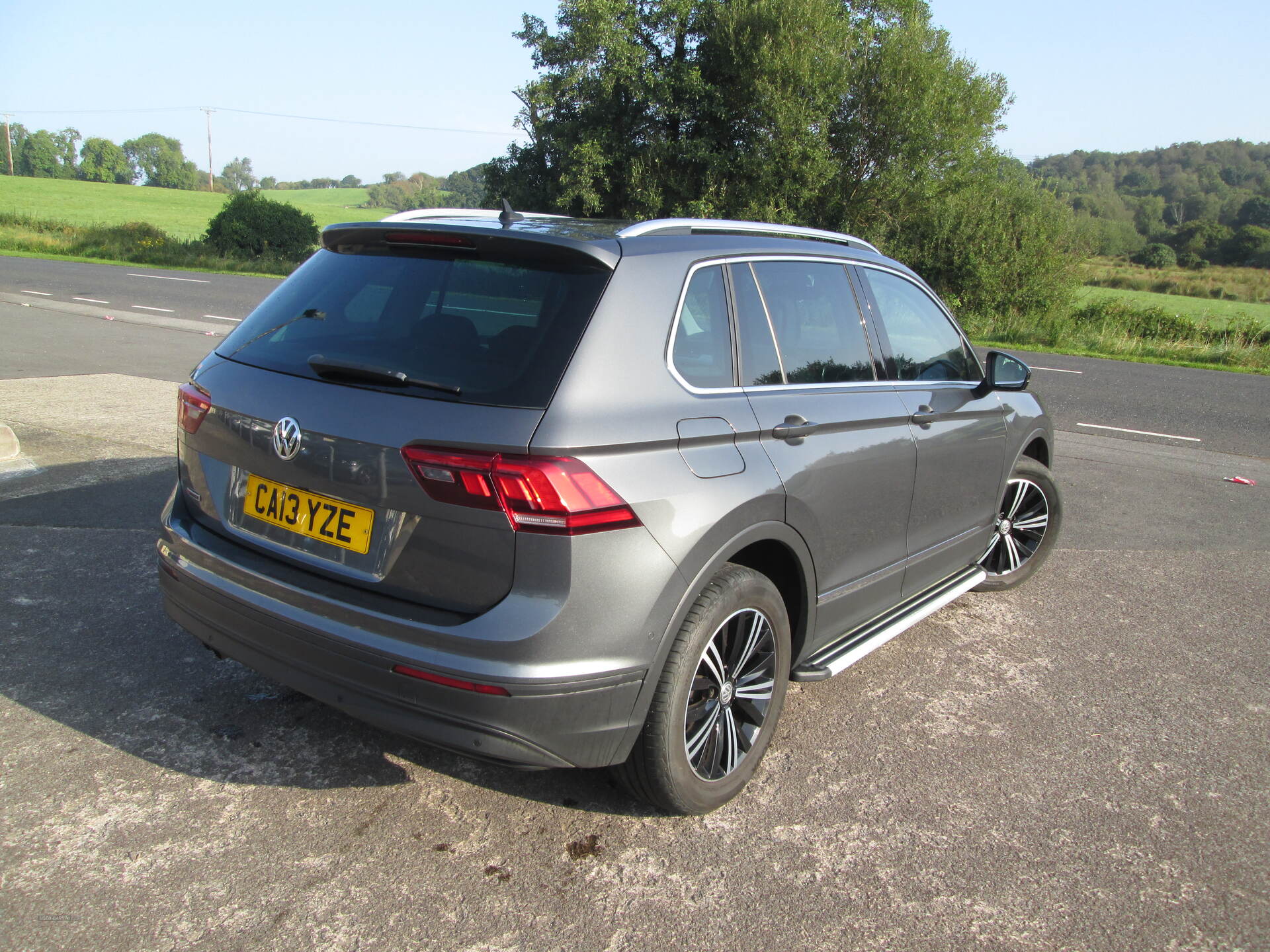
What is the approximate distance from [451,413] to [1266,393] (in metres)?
16.2

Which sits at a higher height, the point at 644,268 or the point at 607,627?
the point at 644,268

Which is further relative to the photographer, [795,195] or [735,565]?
[795,195]

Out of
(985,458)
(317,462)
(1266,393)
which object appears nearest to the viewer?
(317,462)

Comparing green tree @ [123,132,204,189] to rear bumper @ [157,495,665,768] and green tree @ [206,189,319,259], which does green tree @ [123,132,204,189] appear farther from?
rear bumper @ [157,495,665,768]

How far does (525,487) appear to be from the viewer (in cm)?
236

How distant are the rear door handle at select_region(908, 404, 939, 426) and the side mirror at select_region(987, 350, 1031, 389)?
2.18ft

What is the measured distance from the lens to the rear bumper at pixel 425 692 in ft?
7.95

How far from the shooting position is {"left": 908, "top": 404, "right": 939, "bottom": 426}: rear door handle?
12.6 ft

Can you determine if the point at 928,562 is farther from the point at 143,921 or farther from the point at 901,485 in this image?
the point at 143,921

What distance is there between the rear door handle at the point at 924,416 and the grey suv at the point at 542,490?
0.32 meters

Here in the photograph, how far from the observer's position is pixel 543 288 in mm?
2676

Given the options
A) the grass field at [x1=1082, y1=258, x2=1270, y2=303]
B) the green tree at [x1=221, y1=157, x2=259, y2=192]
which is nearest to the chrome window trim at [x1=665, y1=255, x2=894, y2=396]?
the grass field at [x1=1082, y1=258, x2=1270, y2=303]

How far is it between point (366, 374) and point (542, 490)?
0.64 meters

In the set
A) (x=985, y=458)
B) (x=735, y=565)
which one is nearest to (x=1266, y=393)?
(x=985, y=458)
